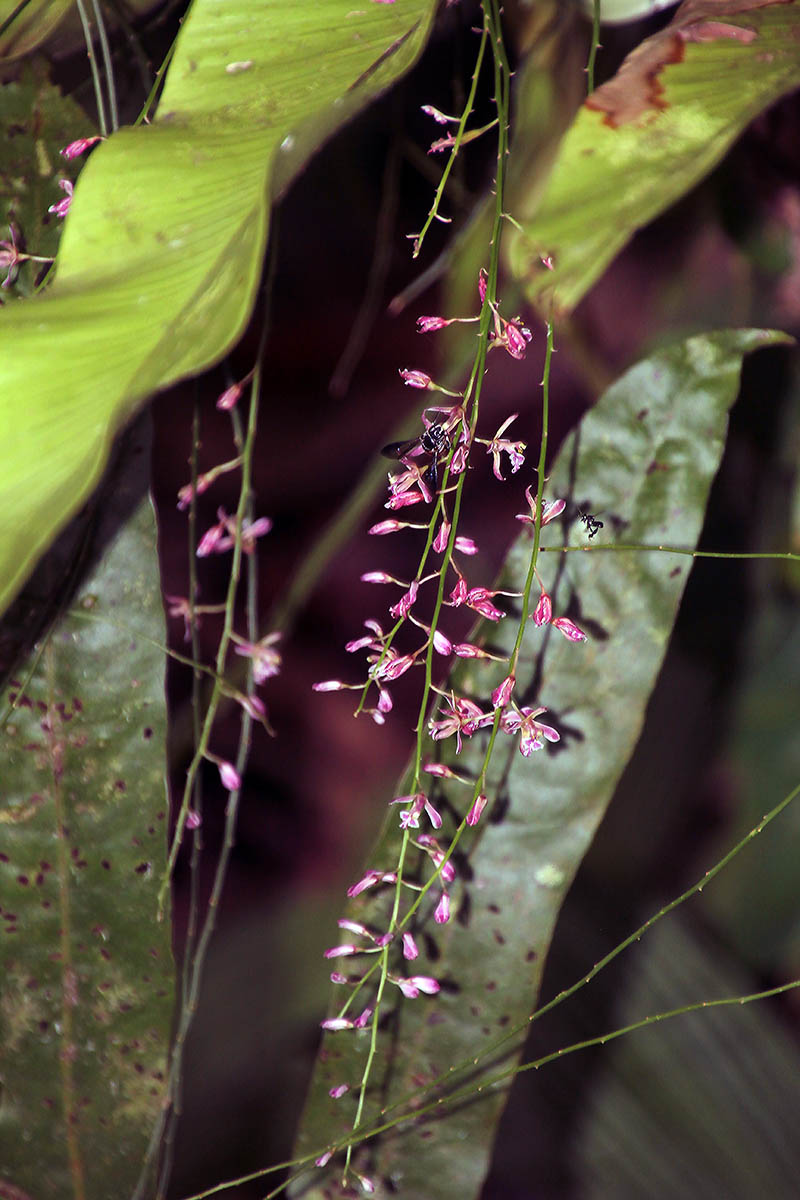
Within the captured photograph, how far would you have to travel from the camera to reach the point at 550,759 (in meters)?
0.30

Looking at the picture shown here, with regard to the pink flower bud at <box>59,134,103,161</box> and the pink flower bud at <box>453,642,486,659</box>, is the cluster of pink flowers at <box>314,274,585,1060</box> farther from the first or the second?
the pink flower bud at <box>59,134,103,161</box>

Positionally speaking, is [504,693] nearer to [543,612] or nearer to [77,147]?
[543,612]

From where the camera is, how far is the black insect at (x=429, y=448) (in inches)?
9.6

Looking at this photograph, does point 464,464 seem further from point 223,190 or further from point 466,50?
point 466,50

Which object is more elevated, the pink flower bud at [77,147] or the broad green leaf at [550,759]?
the pink flower bud at [77,147]

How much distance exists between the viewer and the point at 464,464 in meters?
0.25

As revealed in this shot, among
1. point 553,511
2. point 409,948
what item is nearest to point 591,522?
point 553,511

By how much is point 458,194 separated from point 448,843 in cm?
32

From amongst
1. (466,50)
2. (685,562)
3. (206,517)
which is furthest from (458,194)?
(206,517)

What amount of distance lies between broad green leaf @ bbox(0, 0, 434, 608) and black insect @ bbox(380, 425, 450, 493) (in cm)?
7

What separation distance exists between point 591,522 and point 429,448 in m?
0.07

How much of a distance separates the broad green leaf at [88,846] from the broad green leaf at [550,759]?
0.24 ft

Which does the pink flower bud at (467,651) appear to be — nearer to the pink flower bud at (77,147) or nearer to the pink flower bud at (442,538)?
the pink flower bud at (442,538)

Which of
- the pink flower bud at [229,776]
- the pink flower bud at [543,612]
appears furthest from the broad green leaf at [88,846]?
the pink flower bud at [543,612]
